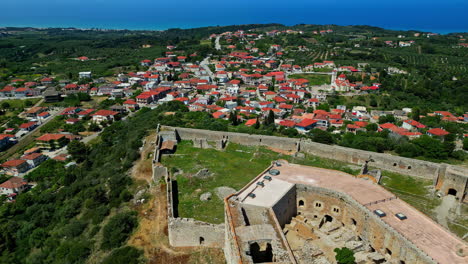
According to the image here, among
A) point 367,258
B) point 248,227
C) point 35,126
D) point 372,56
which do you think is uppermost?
point 372,56

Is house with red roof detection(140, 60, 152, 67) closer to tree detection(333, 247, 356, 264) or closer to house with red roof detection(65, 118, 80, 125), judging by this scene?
house with red roof detection(65, 118, 80, 125)

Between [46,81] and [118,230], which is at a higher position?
[46,81]

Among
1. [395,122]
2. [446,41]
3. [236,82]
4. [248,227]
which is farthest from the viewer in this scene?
[446,41]

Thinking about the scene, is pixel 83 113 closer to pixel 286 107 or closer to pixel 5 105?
pixel 5 105

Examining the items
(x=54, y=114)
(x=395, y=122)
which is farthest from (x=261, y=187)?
(x=54, y=114)

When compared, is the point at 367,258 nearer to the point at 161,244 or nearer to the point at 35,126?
the point at 161,244

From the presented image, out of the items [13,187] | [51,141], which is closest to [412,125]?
[13,187]

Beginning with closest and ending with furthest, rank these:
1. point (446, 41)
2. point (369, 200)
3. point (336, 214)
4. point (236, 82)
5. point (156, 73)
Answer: point (369, 200), point (336, 214), point (236, 82), point (156, 73), point (446, 41)

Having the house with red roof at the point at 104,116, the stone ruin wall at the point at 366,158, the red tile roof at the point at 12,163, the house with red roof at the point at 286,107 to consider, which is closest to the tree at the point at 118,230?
the stone ruin wall at the point at 366,158
